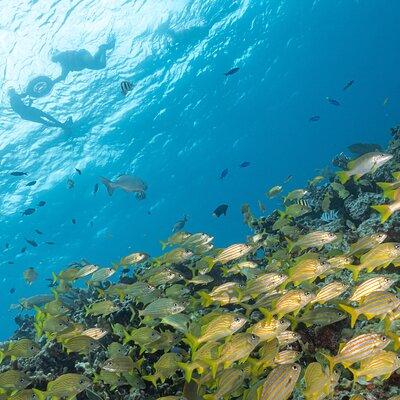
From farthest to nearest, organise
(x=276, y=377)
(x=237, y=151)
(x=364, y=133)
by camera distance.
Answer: (x=364, y=133) → (x=237, y=151) → (x=276, y=377)

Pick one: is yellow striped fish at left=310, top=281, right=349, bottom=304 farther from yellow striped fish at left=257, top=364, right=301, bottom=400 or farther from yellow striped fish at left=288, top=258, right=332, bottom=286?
yellow striped fish at left=257, top=364, right=301, bottom=400

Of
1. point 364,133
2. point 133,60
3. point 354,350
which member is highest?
point 133,60

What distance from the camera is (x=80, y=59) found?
79.2 ft

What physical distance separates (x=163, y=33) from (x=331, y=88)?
44188 mm

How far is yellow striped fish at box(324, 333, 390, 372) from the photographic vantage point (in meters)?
3.68

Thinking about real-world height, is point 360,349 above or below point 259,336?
below

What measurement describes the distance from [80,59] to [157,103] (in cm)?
1018

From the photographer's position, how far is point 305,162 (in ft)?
279

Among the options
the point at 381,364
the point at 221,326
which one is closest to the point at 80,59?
the point at 221,326

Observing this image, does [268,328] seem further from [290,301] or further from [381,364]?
[381,364]

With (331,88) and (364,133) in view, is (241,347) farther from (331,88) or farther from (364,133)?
(364,133)

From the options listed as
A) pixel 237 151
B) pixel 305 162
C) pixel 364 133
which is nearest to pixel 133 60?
pixel 237 151

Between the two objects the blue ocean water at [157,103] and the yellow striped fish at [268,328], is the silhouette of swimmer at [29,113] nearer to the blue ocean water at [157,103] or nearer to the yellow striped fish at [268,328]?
the blue ocean water at [157,103]

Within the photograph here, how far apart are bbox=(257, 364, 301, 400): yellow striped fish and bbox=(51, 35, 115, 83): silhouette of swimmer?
24.2m
